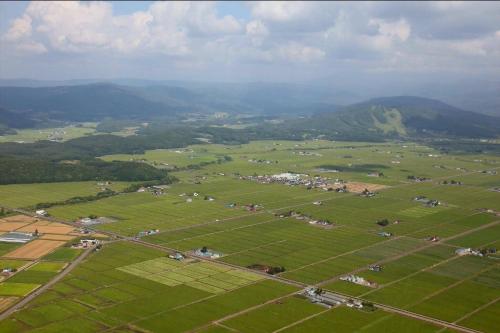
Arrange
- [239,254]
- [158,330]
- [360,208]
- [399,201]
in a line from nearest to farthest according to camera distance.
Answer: [158,330] < [239,254] < [360,208] < [399,201]

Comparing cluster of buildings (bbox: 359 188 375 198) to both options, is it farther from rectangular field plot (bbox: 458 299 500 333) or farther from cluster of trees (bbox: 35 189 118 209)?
rectangular field plot (bbox: 458 299 500 333)

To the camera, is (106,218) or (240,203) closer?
(106,218)

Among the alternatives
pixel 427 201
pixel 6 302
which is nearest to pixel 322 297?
pixel 6 302

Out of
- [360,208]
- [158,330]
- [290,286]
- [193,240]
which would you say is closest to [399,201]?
[360,208]

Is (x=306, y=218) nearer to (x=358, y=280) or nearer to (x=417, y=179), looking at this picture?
(x=358, y=280)

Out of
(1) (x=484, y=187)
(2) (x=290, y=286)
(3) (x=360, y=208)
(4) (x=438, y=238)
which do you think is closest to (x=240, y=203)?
(3) (x=360, y=208)

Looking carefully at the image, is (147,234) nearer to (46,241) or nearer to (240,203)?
(46,241)

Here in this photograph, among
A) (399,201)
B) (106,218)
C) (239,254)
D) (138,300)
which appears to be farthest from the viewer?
(399,201)
